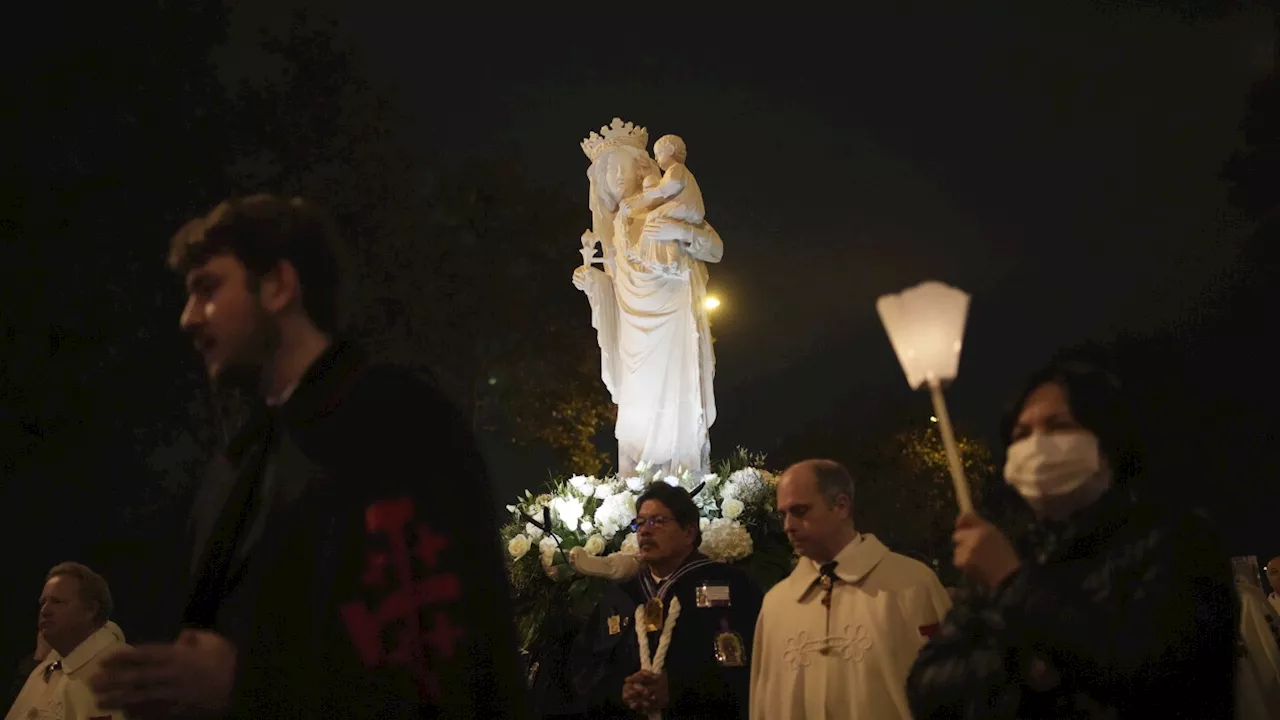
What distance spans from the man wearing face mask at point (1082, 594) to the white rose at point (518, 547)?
3.81m

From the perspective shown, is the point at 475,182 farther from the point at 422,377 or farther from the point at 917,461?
the point at 917,461

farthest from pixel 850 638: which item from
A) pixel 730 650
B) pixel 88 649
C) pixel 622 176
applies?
pixel 622 176

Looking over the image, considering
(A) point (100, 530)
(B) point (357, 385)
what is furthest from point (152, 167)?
(B) point (357, 385)

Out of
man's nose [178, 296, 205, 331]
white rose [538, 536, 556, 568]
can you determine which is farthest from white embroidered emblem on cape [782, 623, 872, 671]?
man's nose [178, 296, 205, 331]

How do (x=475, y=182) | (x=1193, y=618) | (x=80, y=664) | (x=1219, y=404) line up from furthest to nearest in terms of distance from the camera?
1. (x=475, y=182)
2. (x=1219, y=404)
3. (x=80, y=664)
4. (x=1193, y=618)

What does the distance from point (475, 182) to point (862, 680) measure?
744 inches

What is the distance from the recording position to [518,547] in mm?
6641

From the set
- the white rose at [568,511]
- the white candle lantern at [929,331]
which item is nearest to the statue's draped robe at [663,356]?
the white rose at [568,511]

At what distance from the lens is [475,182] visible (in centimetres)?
2180

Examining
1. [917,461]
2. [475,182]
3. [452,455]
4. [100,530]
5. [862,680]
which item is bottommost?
[862,680]

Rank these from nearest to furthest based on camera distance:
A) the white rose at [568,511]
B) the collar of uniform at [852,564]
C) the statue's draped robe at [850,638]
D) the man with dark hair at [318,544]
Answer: the man with dark hair at [318,544] → the statue's draped robe at [850,638] → the collar of uniform at [852,564] → the white rose at [568,511]

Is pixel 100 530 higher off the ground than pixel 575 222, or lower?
lower

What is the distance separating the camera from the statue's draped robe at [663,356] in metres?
8.38

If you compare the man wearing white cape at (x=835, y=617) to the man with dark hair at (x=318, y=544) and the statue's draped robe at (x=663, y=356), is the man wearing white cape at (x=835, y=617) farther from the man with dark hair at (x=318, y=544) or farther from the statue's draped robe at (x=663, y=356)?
the statue's draped robe at (x=663, y=356)
